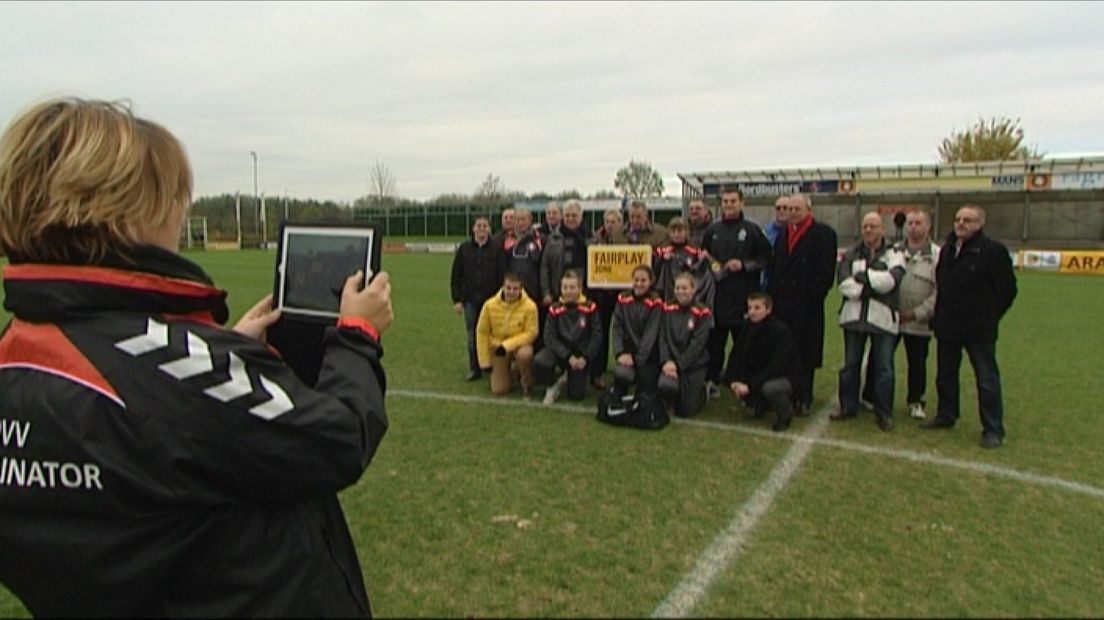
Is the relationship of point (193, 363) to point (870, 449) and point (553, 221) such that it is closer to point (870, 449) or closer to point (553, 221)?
point (870, 449)

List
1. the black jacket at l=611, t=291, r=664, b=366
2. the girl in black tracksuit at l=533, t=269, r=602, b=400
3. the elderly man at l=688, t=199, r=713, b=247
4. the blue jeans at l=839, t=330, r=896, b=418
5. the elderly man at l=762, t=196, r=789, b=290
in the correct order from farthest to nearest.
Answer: the elderly man at l=688, t=199, r=713, b=247, the girl in black tracksuit at l=533, t=269, r=602, b=400, the elderly man at l=762, t=196, r=789, b=290, the black jacket at l=611, t=291, r=664, b=366, the blue jeans at l=839, t=330, r=896, b=418

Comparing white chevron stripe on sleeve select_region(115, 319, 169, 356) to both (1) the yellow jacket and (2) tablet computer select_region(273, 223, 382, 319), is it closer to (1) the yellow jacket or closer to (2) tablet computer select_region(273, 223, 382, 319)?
(2) tablet computer select_region(273, 223, 382, 319)

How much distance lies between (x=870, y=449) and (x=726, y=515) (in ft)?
6.41

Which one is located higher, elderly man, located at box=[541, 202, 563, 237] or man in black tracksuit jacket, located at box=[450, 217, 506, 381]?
elderly man, located at box=[541, 202, 563, 237]

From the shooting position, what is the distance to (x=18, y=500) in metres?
1.27

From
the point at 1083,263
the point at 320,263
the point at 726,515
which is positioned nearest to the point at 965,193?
the point at 1083,263

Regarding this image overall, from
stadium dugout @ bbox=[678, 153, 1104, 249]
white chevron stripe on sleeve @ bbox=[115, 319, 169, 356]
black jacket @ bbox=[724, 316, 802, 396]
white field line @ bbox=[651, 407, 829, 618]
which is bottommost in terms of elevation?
white field line @ bbox=[651, 407, 829, 618]

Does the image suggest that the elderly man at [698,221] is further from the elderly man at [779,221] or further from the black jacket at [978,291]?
the black jacket at [978,291]

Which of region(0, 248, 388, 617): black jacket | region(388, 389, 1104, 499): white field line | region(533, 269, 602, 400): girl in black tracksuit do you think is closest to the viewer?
region(0, 248, 388, 617): black jacket

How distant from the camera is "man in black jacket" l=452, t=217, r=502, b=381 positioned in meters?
8.34

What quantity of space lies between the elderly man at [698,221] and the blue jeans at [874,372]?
1.95 m

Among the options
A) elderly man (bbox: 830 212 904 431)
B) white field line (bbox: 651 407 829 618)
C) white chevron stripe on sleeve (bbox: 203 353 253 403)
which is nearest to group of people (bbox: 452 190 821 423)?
elderly man (bbox: 830 212 904 431)

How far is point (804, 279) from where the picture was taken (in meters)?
6.68

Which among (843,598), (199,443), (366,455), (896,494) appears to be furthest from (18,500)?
(896,494)
